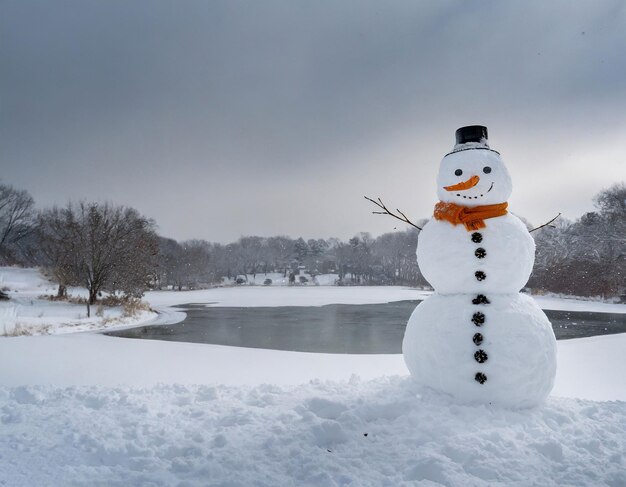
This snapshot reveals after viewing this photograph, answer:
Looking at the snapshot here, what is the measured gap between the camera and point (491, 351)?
421 centimetres

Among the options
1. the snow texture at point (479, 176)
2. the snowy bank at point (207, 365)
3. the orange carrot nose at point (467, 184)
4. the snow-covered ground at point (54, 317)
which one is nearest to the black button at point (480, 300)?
the snow texture at point (479, 176)

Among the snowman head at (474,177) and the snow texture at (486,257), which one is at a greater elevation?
the snowman head at (474,177)

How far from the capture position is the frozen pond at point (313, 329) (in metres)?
12.3

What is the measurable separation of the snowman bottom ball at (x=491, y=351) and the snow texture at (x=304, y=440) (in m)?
0.19

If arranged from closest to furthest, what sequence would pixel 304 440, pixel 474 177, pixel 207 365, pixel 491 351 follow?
pixel 304 440 → pixel 491 351 → pixel 474 177 → pixel 207 365

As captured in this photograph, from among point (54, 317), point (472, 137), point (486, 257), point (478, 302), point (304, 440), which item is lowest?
point (54, 317)

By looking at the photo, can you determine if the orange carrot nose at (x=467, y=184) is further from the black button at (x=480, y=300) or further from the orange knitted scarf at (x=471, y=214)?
the black button at (x=480, y=300)

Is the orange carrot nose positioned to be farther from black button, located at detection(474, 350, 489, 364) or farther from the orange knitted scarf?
black button, located at detection(474, 350, 489, 364)

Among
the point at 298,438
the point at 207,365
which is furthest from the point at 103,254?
the point at 298,438

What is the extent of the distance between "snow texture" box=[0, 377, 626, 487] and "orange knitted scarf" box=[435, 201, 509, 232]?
185 cm

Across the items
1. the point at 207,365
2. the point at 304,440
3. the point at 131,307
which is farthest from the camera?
the point at 131,307

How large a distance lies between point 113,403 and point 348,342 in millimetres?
8662

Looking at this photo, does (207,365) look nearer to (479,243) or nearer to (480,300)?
(480,300)

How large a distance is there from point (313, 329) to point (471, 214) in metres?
11.8
